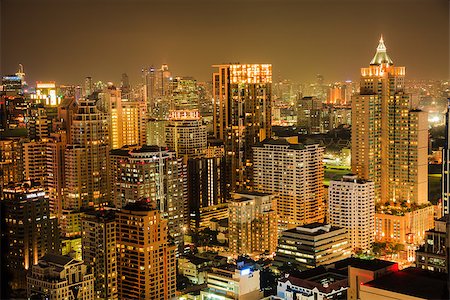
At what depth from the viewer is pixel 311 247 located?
22.9 ft

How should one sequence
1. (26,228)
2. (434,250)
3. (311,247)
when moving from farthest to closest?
(311,247), (26,228), (434,250)

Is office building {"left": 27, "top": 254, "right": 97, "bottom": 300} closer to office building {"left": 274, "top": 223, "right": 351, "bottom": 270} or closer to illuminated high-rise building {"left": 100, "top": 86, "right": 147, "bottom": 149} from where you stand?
office building {"left": 274, "top": 223, "right": 351, "bottom": 270}

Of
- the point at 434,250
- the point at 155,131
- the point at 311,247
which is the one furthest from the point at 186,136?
the point at 434,250

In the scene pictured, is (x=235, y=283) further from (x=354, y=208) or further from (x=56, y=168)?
(x=56, y=168)

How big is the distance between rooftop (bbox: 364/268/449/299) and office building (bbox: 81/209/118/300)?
2.81 meters

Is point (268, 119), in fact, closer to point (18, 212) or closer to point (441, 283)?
point (18, 212)

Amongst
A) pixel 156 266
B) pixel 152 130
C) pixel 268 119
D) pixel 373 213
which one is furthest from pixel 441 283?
pixel 152 130

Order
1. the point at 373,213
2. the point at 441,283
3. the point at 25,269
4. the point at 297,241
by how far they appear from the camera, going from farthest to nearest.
A: the point at 373,213
the point at 297,241
the point at 25,269
the point at 441,283

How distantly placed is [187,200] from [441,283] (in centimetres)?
580

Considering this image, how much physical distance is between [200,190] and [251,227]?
169 centimetres

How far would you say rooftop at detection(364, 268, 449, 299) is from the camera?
11.6 ft

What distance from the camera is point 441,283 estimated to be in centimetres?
360

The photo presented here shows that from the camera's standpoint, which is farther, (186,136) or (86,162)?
(186,136)

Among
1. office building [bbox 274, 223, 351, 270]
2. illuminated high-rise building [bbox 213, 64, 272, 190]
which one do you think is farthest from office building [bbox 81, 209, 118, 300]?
illuminated high-rise building [bbox 213, 64, 272, 190]
